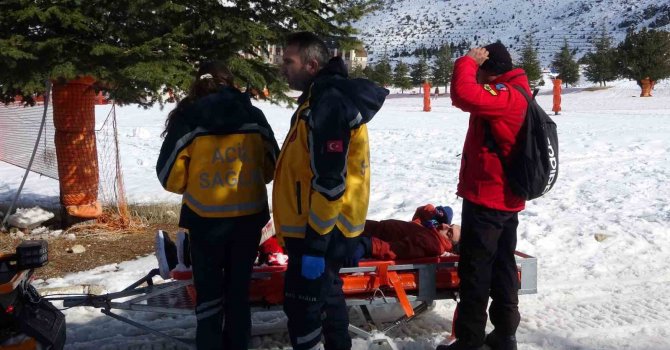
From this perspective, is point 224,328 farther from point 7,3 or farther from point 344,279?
point 7,3

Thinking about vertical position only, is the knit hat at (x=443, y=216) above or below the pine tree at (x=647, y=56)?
below

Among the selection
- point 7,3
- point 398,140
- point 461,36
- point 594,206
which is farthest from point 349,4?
point 461,36

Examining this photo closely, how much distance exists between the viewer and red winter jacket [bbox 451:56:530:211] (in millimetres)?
3697

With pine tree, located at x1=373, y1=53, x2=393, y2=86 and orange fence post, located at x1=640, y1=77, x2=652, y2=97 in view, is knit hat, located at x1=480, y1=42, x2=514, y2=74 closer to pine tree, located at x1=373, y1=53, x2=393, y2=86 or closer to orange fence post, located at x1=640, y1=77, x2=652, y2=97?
orange fence post, located at x1=640, y1=77, x2=652, y2=97

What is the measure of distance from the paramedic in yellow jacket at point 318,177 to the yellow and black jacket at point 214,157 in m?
0.30

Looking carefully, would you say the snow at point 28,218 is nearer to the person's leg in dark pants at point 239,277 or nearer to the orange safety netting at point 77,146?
the orange safety netting at point 77,146

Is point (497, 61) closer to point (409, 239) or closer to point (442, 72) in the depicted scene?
point (409, 239)

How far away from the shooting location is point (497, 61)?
13.0 feet

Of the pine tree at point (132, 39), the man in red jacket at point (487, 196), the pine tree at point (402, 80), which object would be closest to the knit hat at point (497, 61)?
the man in red jacket at point (487, 196)

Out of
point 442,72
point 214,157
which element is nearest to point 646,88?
point 442,72

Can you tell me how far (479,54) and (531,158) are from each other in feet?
2.27

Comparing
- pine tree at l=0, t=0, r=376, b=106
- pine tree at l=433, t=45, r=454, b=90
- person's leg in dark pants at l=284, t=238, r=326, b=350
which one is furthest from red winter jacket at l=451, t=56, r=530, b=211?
pine tree at l=433, t=45, r=454, b=90

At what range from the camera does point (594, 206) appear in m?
8.25

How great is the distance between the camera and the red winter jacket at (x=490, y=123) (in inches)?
146
